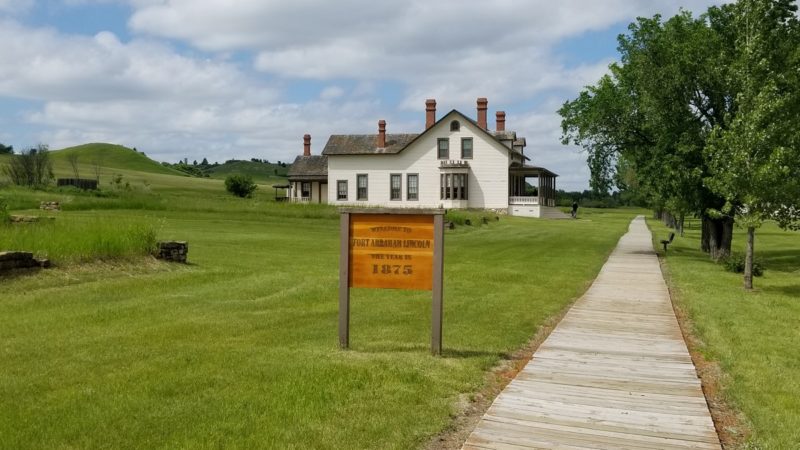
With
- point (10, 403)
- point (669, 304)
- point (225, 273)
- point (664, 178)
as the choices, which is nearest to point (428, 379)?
point (10, 403)

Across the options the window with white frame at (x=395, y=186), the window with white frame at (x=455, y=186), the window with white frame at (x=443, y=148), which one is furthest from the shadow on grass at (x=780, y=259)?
the window with white frame at (x=395, y=186)

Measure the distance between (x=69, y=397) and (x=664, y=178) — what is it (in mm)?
22312

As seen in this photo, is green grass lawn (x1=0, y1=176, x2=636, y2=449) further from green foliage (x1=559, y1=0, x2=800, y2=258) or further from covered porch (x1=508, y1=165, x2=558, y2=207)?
covered porch (x1=508, y1=165, x2=558, y2=207)

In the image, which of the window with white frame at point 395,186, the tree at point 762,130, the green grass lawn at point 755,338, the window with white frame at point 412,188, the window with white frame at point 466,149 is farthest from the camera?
the window with white frame at point 395,186

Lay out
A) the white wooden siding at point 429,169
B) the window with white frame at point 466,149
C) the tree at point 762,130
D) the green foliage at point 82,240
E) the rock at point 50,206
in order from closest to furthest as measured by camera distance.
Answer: the green foliage at point 82,240, the tree at point 762,130, the rock at point 50,206, the white wooden siding at point 429,169, the window with white frame at point 466,149

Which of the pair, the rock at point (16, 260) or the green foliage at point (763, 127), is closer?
the rock at point (16, 260)

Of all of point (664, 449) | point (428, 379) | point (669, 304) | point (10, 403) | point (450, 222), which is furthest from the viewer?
point (450, 222)

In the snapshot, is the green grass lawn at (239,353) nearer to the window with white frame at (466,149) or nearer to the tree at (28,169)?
the window with white frame at (466,149)

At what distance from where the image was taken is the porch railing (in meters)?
56.4

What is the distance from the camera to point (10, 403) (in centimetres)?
595

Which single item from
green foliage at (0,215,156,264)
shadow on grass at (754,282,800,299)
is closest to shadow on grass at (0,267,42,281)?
green foliage at (0,215,156,264)

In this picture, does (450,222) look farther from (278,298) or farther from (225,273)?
(278,298)

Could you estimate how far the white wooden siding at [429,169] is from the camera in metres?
56.7

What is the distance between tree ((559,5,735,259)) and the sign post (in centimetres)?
1608
